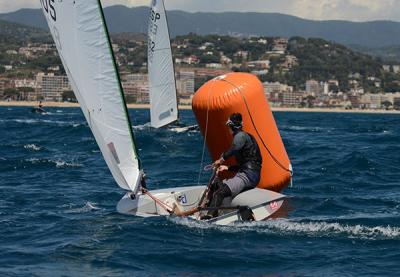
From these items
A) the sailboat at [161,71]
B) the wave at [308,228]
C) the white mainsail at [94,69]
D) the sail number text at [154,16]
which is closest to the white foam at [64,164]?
the wave at [308,228]

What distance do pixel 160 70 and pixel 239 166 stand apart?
23.7 m

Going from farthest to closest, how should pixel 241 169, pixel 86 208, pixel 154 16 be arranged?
1. pixel 154 16
2. pixel 86 208
3. pixel 241 169

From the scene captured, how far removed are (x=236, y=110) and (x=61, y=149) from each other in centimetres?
1500

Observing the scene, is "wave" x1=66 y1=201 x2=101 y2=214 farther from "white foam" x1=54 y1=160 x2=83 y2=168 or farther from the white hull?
"white foam" x1=54 y1=160 x2=83 y2=168

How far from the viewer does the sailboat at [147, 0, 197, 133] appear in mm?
34938

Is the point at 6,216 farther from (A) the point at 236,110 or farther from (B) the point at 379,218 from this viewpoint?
(B) the point at 379,218

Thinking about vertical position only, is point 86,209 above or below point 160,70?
above

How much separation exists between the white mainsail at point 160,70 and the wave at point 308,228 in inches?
936

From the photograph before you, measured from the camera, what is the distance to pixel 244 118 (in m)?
13.2

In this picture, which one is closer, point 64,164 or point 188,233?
point 188,233

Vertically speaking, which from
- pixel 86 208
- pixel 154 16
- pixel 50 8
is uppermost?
pixel 50 8

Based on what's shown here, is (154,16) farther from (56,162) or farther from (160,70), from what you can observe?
(56,162)

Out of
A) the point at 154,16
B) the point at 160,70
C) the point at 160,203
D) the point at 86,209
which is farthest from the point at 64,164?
→ the point at 154,16

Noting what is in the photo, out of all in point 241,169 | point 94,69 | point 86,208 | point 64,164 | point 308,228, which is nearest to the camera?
point 94,69
